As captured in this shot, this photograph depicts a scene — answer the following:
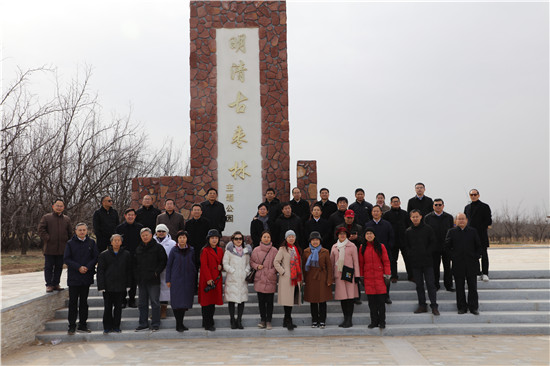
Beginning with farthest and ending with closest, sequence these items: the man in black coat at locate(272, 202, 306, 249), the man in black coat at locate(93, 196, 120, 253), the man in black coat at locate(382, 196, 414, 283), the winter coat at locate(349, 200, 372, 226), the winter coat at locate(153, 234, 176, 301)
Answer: the winter coat at locate(349, 200, 372, 226), the man in black coat at locate(382, 196, 414, 283), the man in black coat at locate(93, 196, 120, 253), the man in black coat at locate(272, 202, 306, 249), the winter coat at locate(153, 234, 176, 301)

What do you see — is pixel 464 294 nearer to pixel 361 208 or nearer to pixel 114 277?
pixel 361 208

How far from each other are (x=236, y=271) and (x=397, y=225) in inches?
101

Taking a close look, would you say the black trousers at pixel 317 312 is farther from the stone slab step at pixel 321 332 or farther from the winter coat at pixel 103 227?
the winter coat at pixel 103 227

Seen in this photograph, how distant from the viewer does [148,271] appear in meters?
5.68

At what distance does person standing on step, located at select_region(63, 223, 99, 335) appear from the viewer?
5.67 metres

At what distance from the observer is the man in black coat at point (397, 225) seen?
6508mm

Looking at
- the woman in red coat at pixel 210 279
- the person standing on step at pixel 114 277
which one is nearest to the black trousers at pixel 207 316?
the woman in red coat at pixel 210 279

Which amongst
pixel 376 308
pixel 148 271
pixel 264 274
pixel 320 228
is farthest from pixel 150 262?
pixel 376 308

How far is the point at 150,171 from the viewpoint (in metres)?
21.9

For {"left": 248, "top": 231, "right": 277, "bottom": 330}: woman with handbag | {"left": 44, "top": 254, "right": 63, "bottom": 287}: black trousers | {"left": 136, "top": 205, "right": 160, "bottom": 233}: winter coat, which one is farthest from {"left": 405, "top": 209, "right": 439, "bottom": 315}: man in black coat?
{"left": 44, "top": 254, "right": 63, "bottom": 287}: black trousers

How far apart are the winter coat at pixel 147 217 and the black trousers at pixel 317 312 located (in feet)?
8.90

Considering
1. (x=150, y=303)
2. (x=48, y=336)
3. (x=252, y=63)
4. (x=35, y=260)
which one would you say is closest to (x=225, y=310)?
(x=150, y=303)

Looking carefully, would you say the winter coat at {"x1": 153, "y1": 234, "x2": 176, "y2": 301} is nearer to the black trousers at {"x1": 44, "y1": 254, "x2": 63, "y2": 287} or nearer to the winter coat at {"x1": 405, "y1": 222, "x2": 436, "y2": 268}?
the black trousers at {"x1": 44, "y1": 254, "x2": 63, "y2": 287}

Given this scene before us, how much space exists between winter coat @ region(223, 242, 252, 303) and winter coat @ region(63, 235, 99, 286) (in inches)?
69.2
